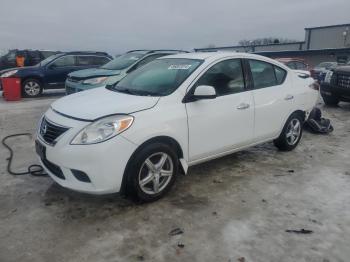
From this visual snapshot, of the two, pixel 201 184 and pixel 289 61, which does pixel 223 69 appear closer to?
pixel 201 184

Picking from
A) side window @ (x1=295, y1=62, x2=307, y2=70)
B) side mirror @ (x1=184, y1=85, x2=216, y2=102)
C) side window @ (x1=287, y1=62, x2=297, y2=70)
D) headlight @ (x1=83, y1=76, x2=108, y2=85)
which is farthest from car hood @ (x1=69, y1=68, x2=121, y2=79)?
side window @ (x1=295, y1=62, x2=307, y2=70)

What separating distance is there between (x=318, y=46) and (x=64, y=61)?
38569 mm

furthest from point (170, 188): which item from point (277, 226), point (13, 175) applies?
point (13, 175)

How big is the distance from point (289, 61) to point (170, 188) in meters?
12.7

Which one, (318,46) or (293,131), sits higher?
(318,46)

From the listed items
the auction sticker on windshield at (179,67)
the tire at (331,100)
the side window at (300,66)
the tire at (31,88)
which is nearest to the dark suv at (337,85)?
the tire at (331,100)

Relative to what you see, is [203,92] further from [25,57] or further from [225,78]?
[25,57]

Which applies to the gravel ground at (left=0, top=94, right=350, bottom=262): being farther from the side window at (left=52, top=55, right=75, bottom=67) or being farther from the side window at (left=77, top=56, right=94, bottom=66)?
the side window at (left=77, top=56, right=94, bottom=66)

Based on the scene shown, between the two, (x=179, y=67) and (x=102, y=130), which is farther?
(x=179, y=67)

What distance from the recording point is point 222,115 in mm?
4219

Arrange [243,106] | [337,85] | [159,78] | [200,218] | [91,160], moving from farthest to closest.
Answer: [337,85], [243,106], [159,78], [200,218], [91,160]

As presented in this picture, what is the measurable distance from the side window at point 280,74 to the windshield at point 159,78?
1.55m

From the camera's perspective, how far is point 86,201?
3.82 m

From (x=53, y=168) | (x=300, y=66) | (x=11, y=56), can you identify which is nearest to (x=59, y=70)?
(x=11, y=56)
